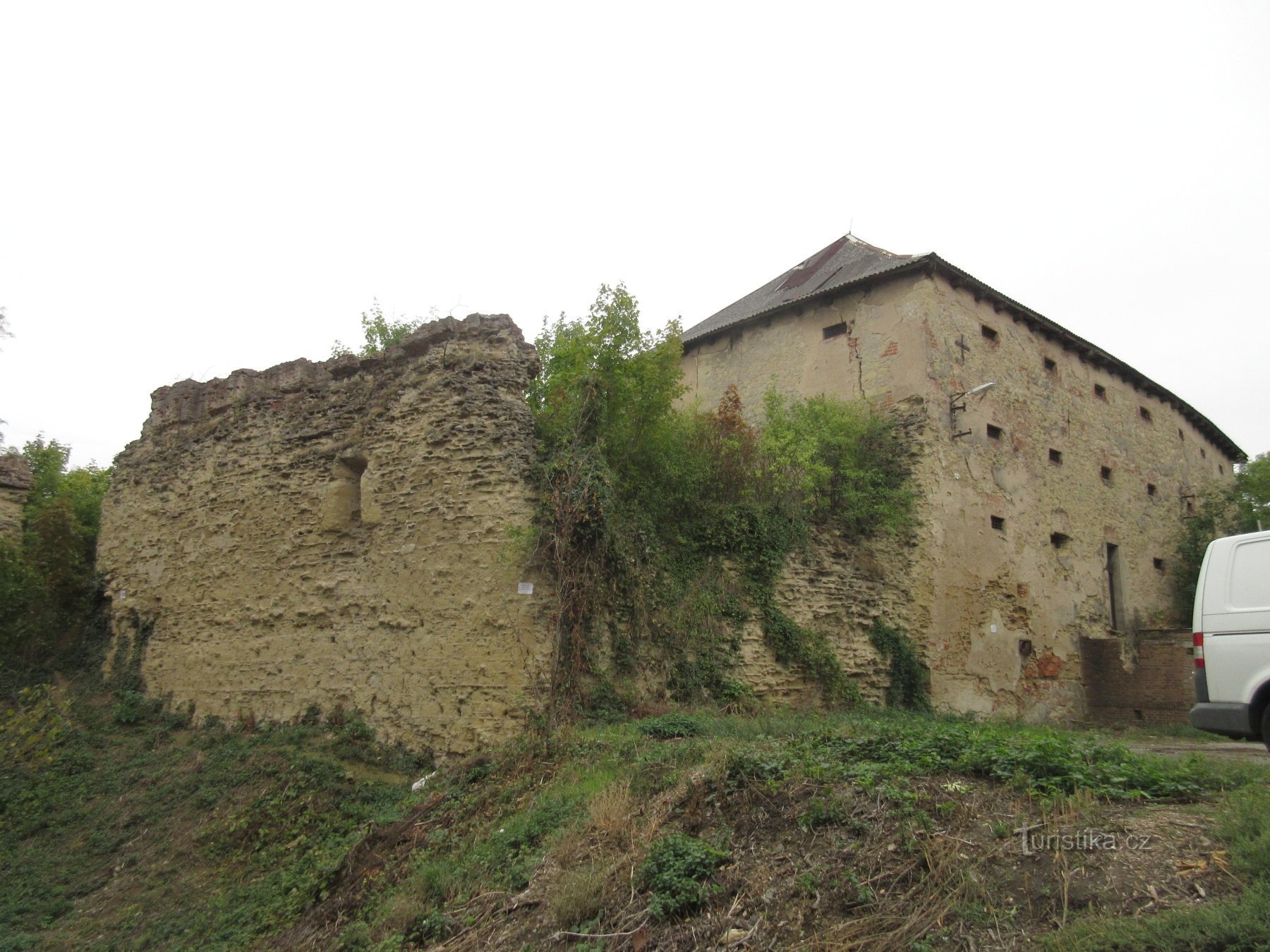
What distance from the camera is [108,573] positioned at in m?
12.8

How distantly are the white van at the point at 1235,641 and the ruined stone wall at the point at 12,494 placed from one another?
49.7 ft

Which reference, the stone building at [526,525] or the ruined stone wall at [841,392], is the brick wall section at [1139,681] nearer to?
the stone building at [526,525]

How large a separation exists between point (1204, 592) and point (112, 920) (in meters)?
9.65

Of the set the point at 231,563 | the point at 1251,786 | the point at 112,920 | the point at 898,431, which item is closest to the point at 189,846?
the point at 112,920

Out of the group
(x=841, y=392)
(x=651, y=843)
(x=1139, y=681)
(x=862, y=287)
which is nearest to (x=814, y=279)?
(x=862, y=287)

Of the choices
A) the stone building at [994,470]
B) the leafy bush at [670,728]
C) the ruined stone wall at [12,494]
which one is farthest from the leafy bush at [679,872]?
the ruined stone wall at [12,494]

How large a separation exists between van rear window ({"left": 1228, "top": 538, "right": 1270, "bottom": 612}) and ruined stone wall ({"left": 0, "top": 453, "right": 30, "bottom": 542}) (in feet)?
50.4

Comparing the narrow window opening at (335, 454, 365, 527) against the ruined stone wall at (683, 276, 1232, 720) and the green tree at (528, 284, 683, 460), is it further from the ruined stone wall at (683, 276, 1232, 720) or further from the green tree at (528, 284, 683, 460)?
the ruined stone wall at (683, 276, 1232, 720)

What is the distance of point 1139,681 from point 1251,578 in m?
12.0

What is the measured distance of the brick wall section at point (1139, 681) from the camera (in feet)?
51.2

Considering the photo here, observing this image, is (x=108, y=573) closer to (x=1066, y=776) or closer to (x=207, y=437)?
(x=207, y=437)

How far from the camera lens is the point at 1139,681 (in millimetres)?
16281

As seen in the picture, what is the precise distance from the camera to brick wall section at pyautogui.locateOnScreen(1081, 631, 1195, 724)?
1562cm

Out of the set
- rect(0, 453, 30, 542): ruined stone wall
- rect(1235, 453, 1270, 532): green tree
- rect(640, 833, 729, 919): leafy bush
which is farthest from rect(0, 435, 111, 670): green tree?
rect(1235, 453, 1270, 532): green tree
